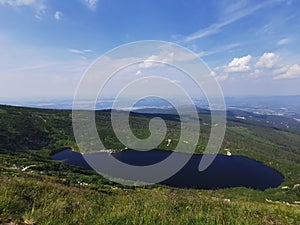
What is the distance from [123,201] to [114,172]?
165 m

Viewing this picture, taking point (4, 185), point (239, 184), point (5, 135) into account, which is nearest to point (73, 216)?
point (4, 185)

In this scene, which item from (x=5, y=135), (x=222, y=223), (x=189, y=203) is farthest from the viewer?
(x=5, y=135)

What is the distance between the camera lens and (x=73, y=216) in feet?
18.7

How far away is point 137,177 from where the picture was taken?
170 metres

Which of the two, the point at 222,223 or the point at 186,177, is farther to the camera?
the point at 186,177

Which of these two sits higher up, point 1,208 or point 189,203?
point 1,208

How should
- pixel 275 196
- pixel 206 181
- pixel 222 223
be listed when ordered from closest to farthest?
1. pixel 222 223
2. pixel 275 196
3. pixel 206 181

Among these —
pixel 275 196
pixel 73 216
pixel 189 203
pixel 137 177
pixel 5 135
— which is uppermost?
pixel 73 216

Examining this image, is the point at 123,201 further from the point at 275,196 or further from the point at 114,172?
the point at 275,196

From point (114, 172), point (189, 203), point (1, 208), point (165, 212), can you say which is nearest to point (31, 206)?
point (1, 208)

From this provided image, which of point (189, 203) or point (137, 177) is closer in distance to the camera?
point (189, 203)

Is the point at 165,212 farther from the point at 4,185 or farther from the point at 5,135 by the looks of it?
the point at 5,135

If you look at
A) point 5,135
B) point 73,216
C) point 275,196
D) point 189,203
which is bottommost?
point 275,196

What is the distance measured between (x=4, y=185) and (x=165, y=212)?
4.33m
